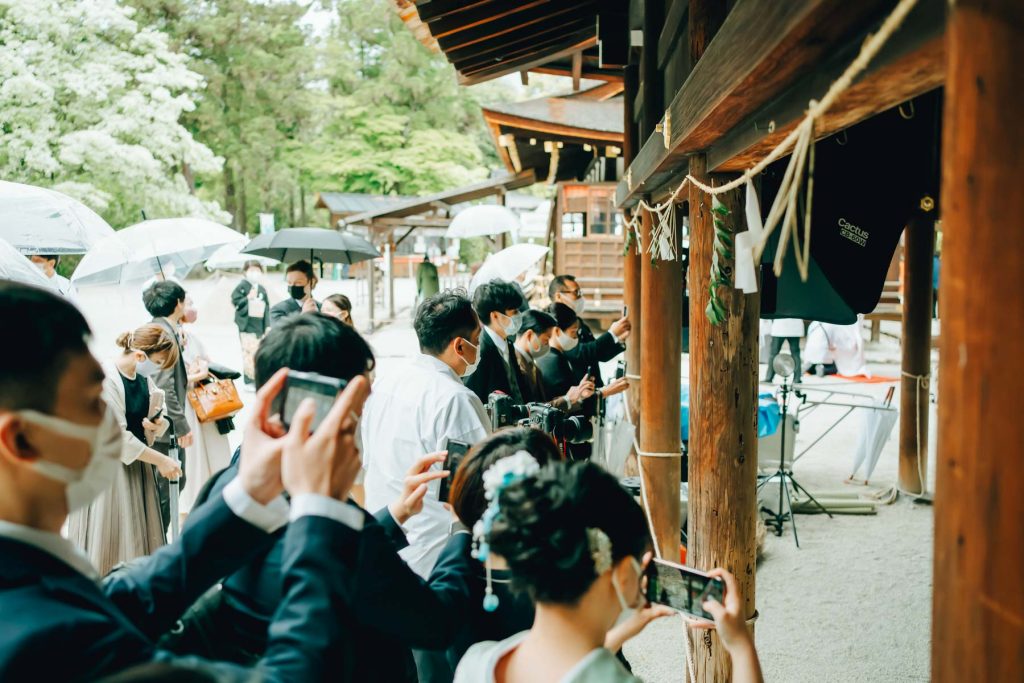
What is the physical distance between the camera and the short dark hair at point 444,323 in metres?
3.30

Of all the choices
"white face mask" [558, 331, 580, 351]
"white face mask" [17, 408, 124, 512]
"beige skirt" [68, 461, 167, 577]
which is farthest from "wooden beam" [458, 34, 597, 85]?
"white face mask" [17, 408, 124, 512]

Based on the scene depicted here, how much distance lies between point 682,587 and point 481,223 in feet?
29.5

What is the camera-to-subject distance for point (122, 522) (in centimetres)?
430

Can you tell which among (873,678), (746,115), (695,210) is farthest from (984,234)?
(873,678)

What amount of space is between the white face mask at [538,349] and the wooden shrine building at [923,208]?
4.02 feet

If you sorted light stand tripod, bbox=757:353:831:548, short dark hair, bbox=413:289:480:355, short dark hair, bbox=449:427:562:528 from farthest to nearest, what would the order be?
light stand tripod, bbox=757:353:831:548, short dark hair, bbox=413:289:480:355, short dark hair, bbox=449:427:562:528

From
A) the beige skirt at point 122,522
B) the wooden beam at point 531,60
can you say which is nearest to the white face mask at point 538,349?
the beige skirt at point 122,522

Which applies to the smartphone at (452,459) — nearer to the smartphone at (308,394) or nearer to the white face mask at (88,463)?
the smartphone at (308,394)

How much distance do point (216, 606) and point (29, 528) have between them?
0.55 metres

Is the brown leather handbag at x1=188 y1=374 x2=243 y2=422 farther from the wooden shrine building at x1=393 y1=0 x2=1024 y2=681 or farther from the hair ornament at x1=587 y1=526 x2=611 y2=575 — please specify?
the hair ornament at x1=587 y1=526 x2=611 y2=575

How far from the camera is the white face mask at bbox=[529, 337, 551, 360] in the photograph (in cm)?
530

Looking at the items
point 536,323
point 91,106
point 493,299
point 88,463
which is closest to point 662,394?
point 536,323

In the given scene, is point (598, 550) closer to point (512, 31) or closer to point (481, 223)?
point (512, 31)

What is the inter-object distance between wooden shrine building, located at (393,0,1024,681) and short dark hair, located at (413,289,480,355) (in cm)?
100
